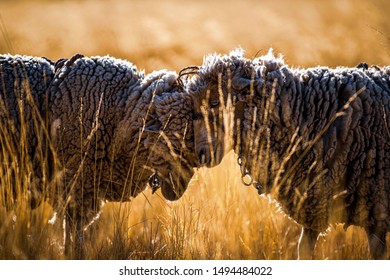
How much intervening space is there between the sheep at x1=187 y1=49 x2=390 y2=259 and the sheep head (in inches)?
3.9

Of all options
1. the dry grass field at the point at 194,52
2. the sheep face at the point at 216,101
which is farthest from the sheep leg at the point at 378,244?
the sheep face at the point at 216,101

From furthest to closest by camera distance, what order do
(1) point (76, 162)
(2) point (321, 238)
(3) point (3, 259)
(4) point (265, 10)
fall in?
(4) point (265, 10) < (2) point (321, 238) < (1) point (76, 162) < (3) point (3, 259)

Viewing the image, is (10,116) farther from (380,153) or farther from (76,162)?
(380,153)

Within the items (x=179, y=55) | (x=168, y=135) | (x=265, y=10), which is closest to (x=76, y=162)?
(x=168, y=135)

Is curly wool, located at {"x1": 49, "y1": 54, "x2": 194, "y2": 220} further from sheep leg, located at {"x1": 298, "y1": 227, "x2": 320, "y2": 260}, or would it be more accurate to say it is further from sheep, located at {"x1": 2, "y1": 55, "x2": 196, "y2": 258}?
sheep leg, located at {"x1": 298, "y1": 227, "x2": 320, "y2": 260}

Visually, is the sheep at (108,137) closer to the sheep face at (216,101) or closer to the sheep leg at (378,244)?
the sheep face at (216,101)

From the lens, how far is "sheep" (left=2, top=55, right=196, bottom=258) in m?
4.80

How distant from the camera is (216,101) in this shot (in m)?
4.67

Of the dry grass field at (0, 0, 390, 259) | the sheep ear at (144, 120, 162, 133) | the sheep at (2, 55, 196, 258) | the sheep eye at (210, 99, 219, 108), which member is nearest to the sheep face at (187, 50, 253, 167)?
the sheep eye at (210, 99, 219, 108)

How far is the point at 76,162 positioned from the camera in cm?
500

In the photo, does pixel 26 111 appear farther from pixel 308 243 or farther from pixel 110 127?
pixel 308 243

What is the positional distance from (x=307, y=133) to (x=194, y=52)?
335 inches

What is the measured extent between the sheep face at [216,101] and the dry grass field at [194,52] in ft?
1.30

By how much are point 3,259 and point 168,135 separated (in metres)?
1.44
